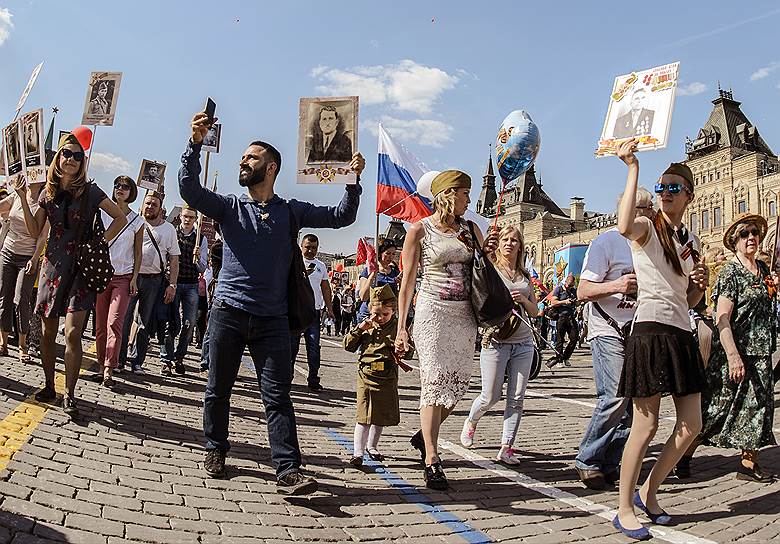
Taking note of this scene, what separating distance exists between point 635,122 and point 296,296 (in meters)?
2.41

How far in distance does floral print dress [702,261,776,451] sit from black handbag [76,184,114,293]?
4934mm

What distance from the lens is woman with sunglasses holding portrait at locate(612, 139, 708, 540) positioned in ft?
12.8

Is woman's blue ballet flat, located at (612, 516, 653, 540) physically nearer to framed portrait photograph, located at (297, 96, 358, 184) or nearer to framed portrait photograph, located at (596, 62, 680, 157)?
framed portrait photograph, located at (596, 62, 680, 157)

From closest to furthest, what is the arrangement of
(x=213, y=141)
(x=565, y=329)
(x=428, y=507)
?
1. (x=428, y=507)
2. (x=213, y=141)
3. (x=565, y=329)

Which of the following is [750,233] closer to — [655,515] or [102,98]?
[655,515]

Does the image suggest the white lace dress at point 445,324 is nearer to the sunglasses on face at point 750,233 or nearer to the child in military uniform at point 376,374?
the child in military uniform at point 376,374

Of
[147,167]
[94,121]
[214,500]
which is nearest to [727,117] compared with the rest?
[147,167]

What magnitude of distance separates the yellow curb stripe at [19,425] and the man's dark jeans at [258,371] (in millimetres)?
1180

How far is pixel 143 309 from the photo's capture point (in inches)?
349

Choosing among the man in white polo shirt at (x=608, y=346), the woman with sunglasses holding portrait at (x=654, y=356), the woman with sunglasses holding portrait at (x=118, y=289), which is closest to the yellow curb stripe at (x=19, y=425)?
the woman with sunglasses holding portrait at (x=118, y=289)

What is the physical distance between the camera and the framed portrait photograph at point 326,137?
5027mm

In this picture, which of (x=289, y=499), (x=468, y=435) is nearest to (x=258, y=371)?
(x=289, y=499)

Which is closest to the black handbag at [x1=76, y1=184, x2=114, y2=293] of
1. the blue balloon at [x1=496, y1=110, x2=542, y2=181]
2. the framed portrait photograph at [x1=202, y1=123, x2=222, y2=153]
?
the blue balloon at [x1=496, y1=110, x2=542, y2=181]

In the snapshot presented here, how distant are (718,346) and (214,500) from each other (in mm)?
4014
